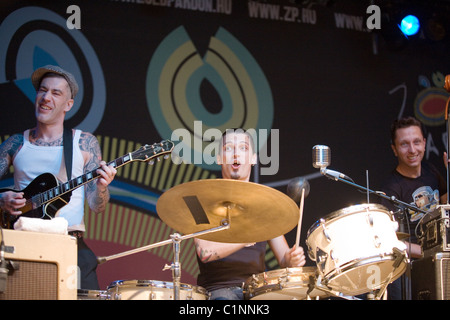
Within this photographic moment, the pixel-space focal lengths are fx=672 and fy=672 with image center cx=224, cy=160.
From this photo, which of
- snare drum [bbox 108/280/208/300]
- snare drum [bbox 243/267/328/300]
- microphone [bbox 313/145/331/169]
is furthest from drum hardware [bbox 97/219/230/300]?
microphone [bbox 313/145/331/169]

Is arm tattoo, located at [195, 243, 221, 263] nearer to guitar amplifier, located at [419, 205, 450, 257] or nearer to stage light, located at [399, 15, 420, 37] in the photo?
guitar amplifier, located at [419, 205, 450, 257]

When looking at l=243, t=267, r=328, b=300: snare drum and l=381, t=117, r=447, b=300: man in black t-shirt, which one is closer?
l=243, t=267, r=328, b=300: snare drum

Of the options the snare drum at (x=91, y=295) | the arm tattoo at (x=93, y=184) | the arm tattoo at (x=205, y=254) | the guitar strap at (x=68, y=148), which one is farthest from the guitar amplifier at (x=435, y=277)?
the guitar strap at (x=68, y=148)

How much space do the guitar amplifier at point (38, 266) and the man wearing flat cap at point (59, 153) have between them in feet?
5.68

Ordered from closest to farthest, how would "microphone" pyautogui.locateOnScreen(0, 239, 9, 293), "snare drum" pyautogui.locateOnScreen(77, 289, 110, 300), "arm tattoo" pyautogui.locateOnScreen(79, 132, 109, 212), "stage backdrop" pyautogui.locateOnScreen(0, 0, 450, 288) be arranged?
"microphone" pyautogui.locateOnScreen(0, 239, 9, 293) < "snare drum" pyautogui.locateOnScreen(77, 289, 110, 300) < "arm tattoo" pyautogui.locateOnScreen(79, 132, 109, 212) < "stage backdrop" pyautogui.locateOnScreen(0, 0, 450, 288)

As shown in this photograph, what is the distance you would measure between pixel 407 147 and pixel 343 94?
A: 0.73 m

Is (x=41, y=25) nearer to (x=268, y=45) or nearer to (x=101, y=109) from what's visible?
(x=101, y=109)

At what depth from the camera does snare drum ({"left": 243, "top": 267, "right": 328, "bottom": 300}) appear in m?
3.86

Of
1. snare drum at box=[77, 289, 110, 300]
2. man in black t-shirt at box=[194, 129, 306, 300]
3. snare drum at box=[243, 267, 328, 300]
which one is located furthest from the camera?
man in black t-shirt at box=[194, 129, 306, 300]

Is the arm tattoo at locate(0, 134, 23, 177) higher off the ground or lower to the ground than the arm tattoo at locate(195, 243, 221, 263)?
higher

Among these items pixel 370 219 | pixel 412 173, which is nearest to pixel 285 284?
pixel 370 219

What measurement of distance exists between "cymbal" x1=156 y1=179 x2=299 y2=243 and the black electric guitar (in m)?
0.75

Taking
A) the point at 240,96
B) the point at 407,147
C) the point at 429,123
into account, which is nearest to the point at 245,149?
the point at 240,96
